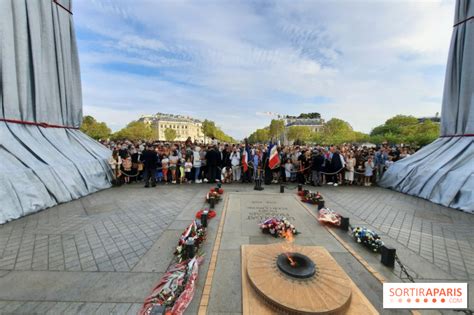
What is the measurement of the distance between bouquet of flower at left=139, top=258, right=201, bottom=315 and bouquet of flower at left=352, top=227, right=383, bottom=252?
13.2ft

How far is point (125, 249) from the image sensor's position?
464cm

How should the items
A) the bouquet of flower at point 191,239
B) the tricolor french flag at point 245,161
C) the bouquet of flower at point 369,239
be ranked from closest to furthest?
the bouquet of flower at point 191,239 < the bouquet of flower at point 369,239 < the tricolor french flag at point 245,161

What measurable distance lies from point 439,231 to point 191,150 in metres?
11.2

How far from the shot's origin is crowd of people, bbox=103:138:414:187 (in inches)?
462

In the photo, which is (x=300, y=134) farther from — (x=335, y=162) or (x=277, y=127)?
(x=335, y=162)

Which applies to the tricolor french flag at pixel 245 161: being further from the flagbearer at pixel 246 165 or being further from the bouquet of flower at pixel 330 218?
the bouquet of flower at pixel 330 218

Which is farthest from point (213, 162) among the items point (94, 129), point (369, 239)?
point (94, 129)

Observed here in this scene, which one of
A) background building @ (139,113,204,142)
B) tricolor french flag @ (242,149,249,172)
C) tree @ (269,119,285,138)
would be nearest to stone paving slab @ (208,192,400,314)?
tricolor french flag @ (242,149,249,172)

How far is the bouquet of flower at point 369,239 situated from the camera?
4.62 meters

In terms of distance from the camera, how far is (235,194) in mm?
9461

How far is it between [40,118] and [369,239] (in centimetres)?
1413

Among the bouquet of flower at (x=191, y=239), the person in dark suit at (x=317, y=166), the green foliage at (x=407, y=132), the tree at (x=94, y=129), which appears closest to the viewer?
the bouquet of flower at (x=191, y=239)

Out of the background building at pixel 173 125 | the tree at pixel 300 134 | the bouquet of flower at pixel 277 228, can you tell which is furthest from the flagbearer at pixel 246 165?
the background building at pixel 173 125

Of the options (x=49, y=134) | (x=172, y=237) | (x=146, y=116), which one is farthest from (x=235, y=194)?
(x=146, y=116)
